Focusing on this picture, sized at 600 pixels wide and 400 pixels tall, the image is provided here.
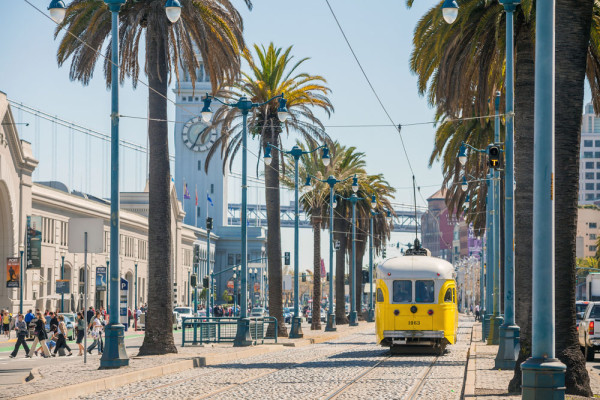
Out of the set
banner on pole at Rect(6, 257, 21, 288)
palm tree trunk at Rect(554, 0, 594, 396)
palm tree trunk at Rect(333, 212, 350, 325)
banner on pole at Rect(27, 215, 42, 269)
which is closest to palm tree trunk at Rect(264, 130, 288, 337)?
palm tree trunk at Rect(333, 212, 350, 325)

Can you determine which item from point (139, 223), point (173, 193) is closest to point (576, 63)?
point (139, 223)

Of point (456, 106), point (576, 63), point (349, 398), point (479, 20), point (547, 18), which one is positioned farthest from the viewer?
point (456, 106)

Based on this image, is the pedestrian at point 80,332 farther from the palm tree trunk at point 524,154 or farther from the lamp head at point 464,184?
the lamp head at point 464,184

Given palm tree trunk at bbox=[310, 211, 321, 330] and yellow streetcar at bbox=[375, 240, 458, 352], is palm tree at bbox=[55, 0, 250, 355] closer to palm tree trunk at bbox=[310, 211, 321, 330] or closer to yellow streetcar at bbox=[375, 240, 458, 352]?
yellow streetcar at bbox=[375, 240, 458, 352]

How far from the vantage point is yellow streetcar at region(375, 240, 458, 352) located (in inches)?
1230

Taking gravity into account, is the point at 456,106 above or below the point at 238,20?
below

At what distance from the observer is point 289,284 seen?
244ft

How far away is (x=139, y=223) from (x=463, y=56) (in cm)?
8223

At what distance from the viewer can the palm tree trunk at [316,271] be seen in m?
59.3

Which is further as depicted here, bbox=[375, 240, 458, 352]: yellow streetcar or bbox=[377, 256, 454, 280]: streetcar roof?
bbox=[377, 256, 454, 280]: streetcar roof

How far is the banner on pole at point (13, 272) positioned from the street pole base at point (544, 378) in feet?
188

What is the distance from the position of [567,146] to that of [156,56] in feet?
53.6

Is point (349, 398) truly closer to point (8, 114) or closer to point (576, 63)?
point (576, 63)

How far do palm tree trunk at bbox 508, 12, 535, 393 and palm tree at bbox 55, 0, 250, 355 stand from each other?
33.1 ft
